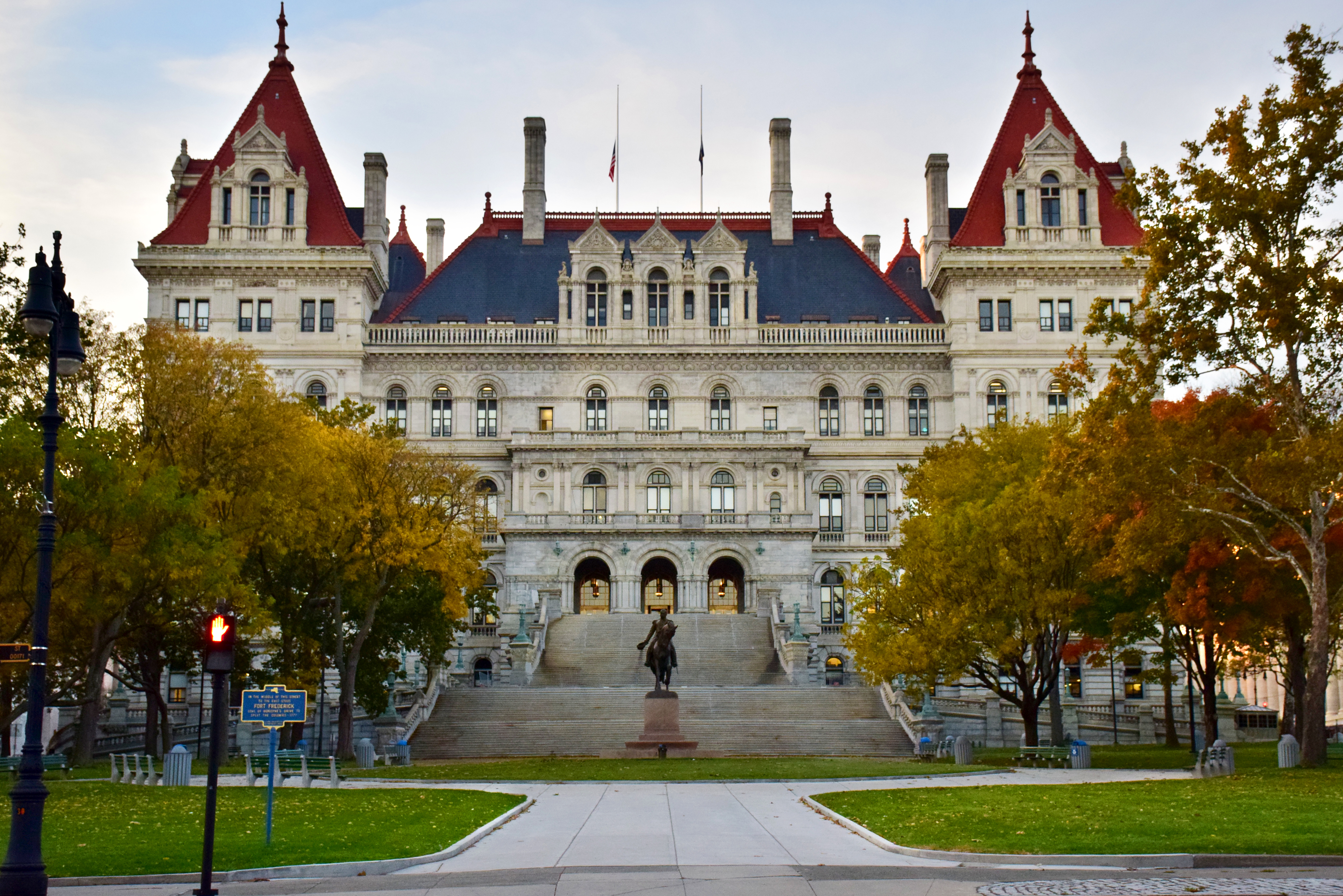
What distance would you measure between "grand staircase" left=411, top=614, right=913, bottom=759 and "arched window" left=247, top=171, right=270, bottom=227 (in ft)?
83.3

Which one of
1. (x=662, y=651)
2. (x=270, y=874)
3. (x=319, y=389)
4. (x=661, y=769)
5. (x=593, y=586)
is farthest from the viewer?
(x=593, y=586)

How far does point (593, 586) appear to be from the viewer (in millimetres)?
69188

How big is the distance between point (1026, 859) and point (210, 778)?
9.29 meters

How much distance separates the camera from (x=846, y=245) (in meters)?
75.2

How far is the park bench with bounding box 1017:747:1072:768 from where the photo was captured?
3731 cm

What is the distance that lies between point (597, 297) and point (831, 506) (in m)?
14.6

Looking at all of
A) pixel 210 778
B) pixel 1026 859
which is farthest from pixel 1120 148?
pixel 210 778

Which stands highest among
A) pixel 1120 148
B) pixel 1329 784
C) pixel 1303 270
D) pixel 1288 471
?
pixel 1120 148

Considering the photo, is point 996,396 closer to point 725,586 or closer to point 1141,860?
point 725,586

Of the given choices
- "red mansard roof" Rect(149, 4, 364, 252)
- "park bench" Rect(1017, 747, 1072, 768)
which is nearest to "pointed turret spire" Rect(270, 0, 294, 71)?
"red mansard roof" Rect(149, 4, 364, 252)

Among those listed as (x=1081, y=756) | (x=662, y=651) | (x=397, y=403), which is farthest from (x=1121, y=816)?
(x=397, y=403)

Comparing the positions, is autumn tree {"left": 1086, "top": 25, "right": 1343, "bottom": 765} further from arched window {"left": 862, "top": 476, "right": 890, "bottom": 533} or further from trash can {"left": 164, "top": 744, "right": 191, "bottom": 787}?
arched window {"left": 862, "top": 476, "right": 890, "bottom": 533}

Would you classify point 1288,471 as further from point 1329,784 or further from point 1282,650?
point 1282,650

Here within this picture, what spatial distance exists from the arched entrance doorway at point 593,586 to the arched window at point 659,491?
349 centimetres
